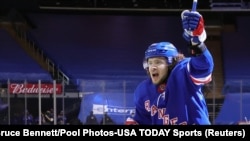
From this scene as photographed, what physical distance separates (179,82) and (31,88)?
677 centimetres

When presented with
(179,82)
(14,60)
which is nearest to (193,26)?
(179,82)

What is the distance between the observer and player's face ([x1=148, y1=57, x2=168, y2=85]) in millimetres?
2886

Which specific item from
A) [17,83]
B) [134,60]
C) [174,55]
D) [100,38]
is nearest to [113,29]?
[100,38]

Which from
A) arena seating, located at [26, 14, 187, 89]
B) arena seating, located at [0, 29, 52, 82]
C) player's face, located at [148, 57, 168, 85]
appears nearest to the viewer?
player's face, located at [148, 57, 168, 85]

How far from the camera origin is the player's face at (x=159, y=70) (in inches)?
114

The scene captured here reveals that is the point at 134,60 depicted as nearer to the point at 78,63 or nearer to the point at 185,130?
the point at 78,63

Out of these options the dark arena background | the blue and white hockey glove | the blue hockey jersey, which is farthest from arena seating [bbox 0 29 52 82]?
the blue and white hockey glove

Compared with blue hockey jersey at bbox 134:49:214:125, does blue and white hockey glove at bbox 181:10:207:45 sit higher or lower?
higher

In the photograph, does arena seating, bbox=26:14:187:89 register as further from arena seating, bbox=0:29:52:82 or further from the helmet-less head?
the helmet-less head

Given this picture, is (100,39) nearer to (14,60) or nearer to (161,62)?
(14,60)

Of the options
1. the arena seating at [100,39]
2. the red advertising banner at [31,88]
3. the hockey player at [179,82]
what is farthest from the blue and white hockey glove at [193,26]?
the arena seating at [100,39]

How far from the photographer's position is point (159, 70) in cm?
289

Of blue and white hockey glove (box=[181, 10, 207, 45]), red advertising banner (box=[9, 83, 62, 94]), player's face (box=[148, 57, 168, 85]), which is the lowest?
red advertising banner (box=[9, 83, 62, 94])

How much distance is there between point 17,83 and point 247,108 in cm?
404
